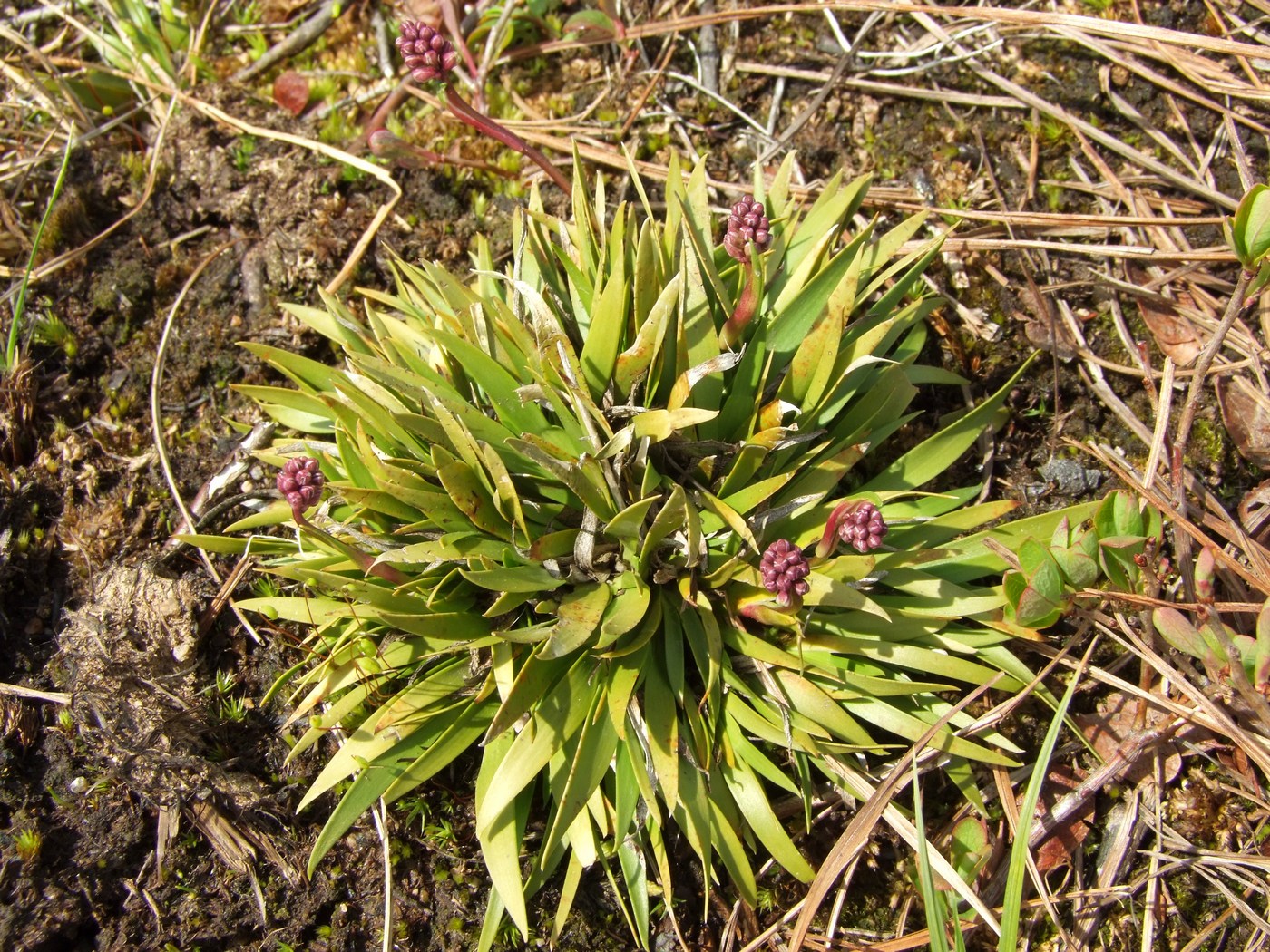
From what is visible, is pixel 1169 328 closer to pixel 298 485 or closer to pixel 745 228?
pixel 745 228

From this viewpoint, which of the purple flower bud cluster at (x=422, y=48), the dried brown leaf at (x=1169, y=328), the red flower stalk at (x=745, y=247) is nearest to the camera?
the red flower stalk at (x=745, y=247)

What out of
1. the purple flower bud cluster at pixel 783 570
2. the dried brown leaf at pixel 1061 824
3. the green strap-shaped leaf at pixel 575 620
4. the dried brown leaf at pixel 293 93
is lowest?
the dried brown leaf at pixel 1061 824

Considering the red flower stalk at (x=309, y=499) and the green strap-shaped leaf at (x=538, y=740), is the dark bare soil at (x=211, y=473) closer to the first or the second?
the green strap-shaped leaf at (x=538, y=740)

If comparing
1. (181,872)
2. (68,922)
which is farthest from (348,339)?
(68,922)

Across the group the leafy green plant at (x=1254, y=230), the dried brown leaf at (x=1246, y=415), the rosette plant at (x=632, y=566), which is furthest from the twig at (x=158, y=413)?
the dried brown leaf at (x=1246, y=415)

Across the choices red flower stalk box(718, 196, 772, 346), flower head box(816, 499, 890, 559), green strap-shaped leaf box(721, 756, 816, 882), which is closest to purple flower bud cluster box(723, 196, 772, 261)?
red flower stalk box(718, 196, 772, 346)

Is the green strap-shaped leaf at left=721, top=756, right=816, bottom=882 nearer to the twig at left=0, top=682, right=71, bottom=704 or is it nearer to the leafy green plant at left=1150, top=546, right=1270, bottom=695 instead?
the leafy green plant at left=1150, top=546, right=1270, bottom=695

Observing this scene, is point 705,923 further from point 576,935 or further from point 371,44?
point 371,44
